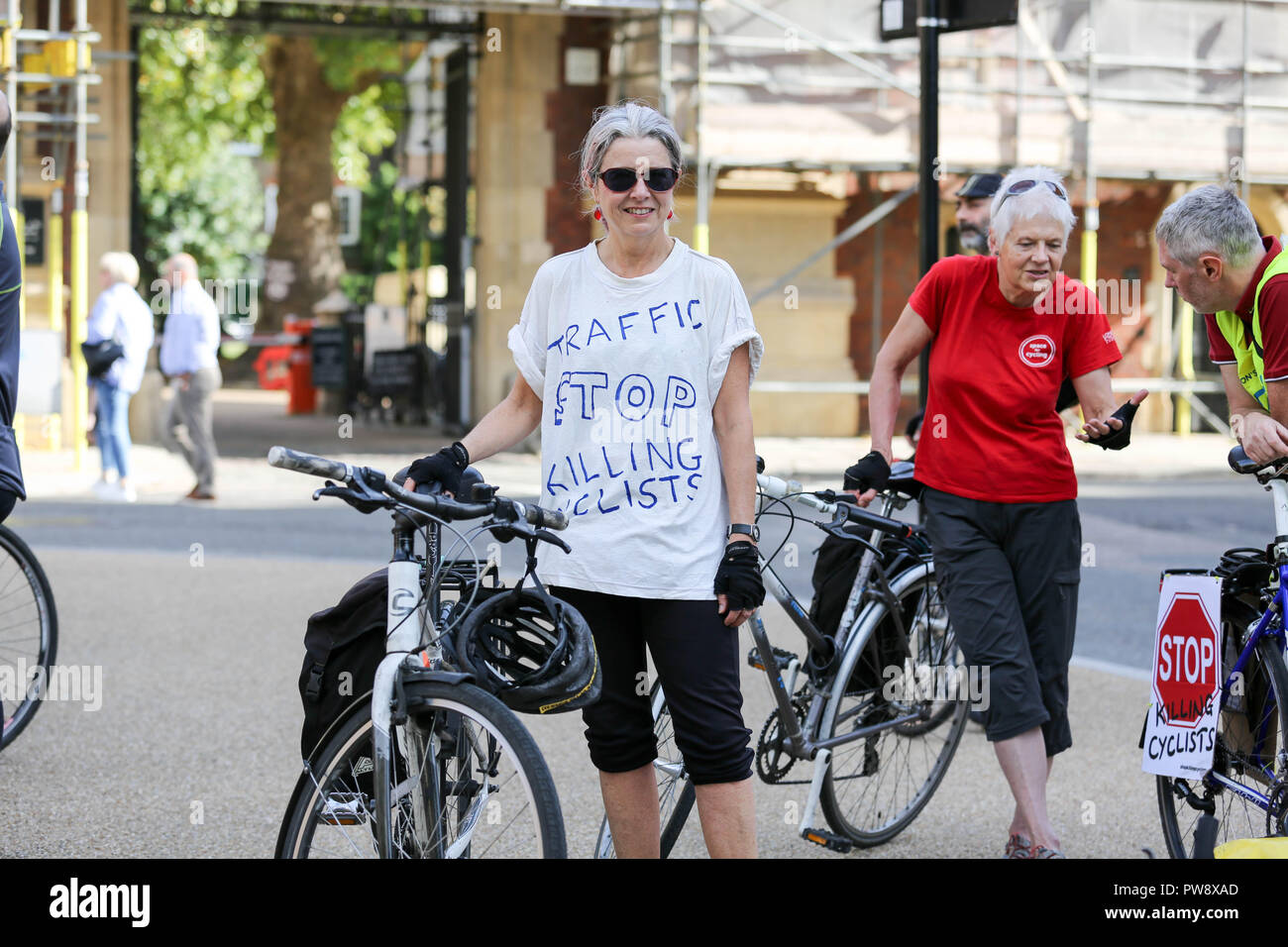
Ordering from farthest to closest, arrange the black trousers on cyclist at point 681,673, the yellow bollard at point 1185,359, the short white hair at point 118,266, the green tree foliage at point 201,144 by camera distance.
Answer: the green tree foliage at point 201,144
the yellow bollard at point 1185,359
the short white hair at point 118,266
the black trousers on cyclist at point 681,673

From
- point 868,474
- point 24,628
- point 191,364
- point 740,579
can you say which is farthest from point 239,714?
point 191,364

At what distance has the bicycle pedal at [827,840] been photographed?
4.90m

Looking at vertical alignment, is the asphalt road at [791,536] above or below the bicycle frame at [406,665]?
below

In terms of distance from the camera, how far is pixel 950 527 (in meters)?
4.70

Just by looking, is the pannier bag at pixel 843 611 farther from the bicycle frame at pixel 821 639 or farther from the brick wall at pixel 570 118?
the brick wall at pixel 570 118

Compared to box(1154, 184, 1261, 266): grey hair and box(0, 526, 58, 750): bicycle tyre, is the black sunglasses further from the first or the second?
box(0, 526, 58, 750): bicycle tyre

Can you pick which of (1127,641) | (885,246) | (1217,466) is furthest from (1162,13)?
(1127,641)

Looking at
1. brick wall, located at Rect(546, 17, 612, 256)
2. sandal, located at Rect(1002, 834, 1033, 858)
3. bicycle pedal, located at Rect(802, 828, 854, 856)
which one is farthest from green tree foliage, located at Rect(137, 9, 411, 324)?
sandal, located at Rect(1002, 834, 1033, 858)

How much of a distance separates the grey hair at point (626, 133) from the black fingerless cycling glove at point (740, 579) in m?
0.79

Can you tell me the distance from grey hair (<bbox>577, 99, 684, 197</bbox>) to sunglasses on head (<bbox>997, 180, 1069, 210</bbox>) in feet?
4.15

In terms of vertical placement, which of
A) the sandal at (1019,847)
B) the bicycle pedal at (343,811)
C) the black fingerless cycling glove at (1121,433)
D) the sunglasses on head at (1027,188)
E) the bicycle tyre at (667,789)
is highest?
the sunglasses on head at (1027,188)

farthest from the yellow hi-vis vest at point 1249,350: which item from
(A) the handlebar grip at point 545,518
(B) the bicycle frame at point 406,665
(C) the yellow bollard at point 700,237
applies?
(C) the yellow bollard at point 700,237

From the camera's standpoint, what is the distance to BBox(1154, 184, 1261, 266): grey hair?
160 inches

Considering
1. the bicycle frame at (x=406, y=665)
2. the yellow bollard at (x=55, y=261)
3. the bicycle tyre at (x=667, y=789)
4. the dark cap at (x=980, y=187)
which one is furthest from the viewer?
the yellow bollard at (x=55, y=261)
